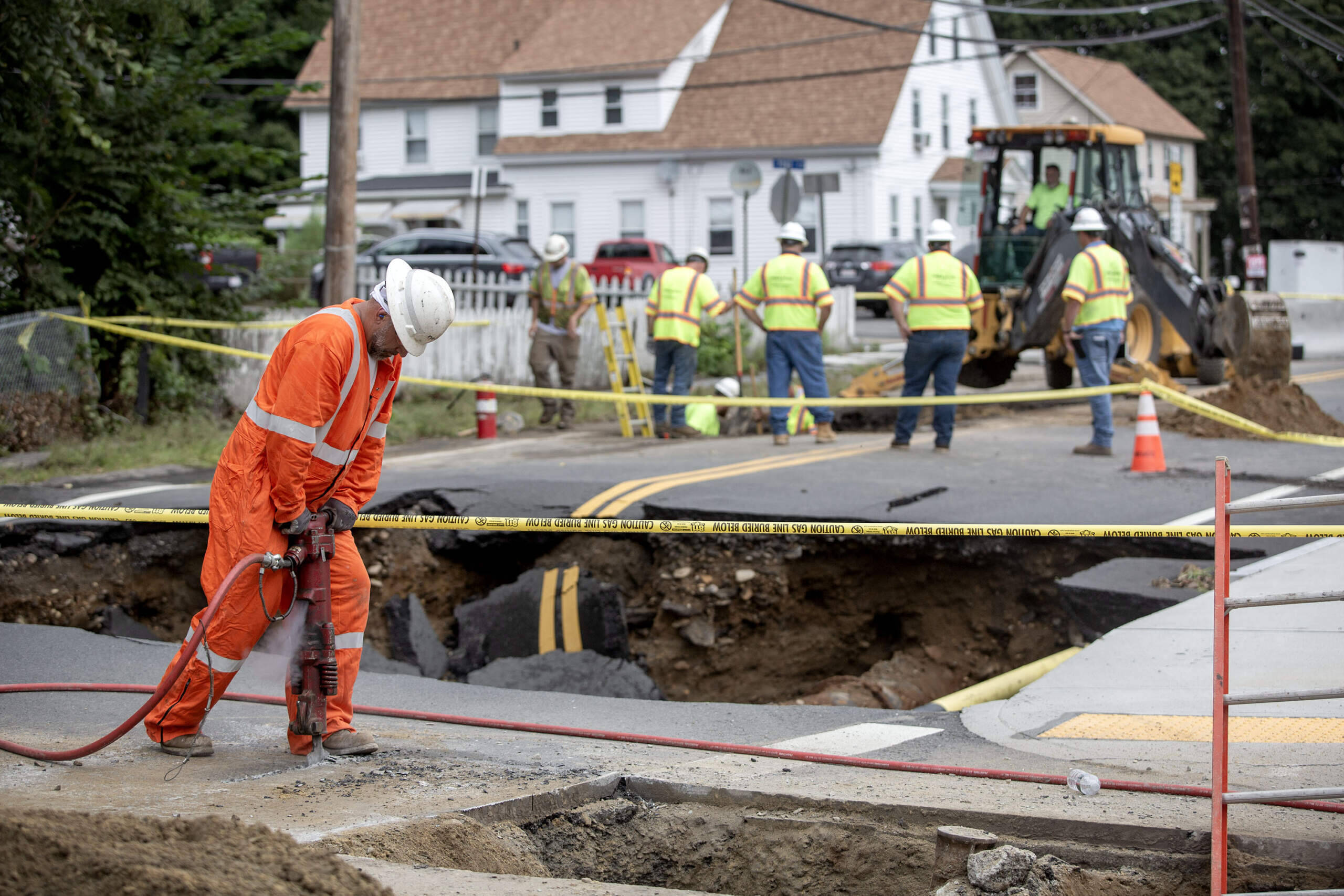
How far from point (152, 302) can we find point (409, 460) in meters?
3.32

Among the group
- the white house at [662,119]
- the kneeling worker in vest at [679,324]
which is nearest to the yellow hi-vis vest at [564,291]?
the kneeling worker in vest at [679,324]

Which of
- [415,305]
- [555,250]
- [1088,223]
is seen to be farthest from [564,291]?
[415,305]

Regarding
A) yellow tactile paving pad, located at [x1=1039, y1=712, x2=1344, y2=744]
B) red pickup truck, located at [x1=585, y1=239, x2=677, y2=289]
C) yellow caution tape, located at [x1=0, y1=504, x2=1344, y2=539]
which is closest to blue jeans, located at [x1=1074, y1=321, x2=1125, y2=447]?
yellow caution tape, located at [x1=0, y1=504, x2=1344, y2=539]

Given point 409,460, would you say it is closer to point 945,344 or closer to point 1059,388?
point 945,344

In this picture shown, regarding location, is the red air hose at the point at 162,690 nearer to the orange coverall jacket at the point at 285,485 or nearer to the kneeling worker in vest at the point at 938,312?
the orange coverall jacket at the point at 285,485

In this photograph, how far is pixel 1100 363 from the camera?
11320mm

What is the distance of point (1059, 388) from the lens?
53.2ft

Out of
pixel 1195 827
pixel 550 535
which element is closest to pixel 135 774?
pixel 1195 827

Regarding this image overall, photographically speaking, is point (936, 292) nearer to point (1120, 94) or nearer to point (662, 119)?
point (662, 119)

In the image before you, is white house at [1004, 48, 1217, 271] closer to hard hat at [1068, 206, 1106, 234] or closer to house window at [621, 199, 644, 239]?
house window at [621, 199, 644, 239]

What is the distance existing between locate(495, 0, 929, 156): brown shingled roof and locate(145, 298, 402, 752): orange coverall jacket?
3016cm

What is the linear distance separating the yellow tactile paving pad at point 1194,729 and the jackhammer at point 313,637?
2.82m

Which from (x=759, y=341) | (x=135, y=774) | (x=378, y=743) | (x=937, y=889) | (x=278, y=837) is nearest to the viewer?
(x=278, y=837)

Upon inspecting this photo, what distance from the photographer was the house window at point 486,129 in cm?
3856
